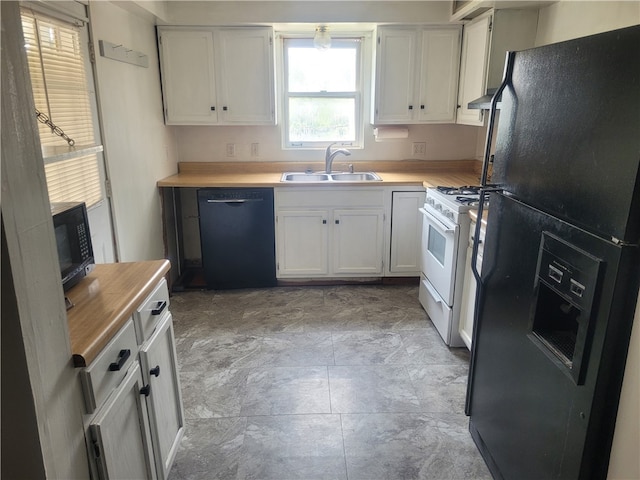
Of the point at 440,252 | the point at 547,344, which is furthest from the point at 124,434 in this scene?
the point at 440,252

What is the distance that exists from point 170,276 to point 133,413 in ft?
8.16

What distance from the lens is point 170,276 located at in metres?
3.80

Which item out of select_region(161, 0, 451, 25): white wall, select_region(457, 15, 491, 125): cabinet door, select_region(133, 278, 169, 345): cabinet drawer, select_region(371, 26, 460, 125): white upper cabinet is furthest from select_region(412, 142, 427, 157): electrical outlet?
select_region(133, 278, 169, 345): cabinet drawer

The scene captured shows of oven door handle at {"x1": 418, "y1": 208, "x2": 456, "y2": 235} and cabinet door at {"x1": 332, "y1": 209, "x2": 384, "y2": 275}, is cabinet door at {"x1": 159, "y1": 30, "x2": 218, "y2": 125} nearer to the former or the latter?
cabinet door at {"x1": 332, "y1": 209, "x2": 384, "y2": 275}

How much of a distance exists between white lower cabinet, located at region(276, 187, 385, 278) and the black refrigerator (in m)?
1.85

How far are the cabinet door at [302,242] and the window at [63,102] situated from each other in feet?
5.02

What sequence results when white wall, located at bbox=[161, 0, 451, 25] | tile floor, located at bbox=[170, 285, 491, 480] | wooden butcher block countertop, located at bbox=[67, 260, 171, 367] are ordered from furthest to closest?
white wall, located at bbox=[161, 0, 451, 25], tile floor, located at bbox=[170, 285, 491, 480], wooden butcher block countertop, located at bbox=[67, 260, 171, 367]

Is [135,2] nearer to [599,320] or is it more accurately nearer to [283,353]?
[283,353]

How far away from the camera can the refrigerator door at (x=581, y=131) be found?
1.06 metres

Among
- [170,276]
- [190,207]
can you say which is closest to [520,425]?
[170,276]

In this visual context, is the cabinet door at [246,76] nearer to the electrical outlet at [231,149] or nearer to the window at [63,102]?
the electrical outlet at [231,149]

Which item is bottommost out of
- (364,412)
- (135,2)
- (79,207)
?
(364,412)

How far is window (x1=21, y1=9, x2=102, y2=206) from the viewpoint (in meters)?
1.96

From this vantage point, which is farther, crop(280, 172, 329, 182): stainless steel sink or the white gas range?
crop(280, 172, 329, 182): stainless steel sink
